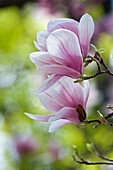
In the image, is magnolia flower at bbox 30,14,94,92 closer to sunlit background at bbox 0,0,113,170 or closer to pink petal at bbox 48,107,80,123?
pink petal at bbox 48,107,80,123

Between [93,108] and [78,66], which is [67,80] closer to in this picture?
[78,66]

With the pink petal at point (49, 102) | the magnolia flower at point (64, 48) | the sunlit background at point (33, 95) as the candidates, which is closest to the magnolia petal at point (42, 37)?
the magnolia flower at point (64, 48)

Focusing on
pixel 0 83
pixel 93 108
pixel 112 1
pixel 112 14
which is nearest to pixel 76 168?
pixel 93 108

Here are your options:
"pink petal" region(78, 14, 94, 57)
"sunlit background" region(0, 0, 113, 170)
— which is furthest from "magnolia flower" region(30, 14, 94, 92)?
"sunlit background" region(0, 0, 113, 170)

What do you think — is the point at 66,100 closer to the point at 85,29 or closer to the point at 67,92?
the point at 67,92

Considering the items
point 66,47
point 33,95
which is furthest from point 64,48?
point 33,95

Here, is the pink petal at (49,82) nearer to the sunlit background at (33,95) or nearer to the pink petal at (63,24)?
the pink petal at (63,24)
